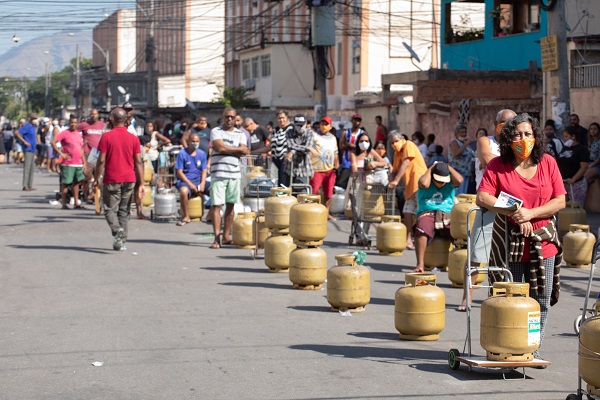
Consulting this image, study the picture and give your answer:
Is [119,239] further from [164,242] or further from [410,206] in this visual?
[410,206]

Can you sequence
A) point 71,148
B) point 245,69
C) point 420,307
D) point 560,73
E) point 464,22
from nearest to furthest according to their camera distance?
point 420,307 → point 560,73 → point 71,148 → point 464,22 → point 245,69

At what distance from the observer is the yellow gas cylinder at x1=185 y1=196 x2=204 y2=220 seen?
773 inches

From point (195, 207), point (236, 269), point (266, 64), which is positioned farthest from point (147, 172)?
point (266, 64)

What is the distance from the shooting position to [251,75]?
68812mm

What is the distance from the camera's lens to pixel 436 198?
12164 mm

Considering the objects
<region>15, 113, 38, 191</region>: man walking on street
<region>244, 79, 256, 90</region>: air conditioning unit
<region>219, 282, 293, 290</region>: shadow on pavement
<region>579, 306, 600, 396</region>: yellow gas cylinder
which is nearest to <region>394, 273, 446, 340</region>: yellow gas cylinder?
<region>579, 306, 600, 396</region>: yellow gas cylinder

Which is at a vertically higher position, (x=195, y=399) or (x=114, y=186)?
(x=114, y=186)

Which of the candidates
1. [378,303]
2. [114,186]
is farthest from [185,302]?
[114,186]

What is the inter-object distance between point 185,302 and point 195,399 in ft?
13.4

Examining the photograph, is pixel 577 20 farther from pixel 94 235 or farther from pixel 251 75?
pixel 251 75

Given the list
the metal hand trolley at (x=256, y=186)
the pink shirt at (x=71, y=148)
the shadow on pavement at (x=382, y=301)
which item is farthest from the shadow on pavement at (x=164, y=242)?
the pink shirt at (x=71, y=148)

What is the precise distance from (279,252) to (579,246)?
405 cm

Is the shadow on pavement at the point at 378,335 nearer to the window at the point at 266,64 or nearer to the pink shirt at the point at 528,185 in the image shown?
the pink shirt at the point at 528,185

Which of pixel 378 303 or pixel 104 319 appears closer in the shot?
pixel 104 319
